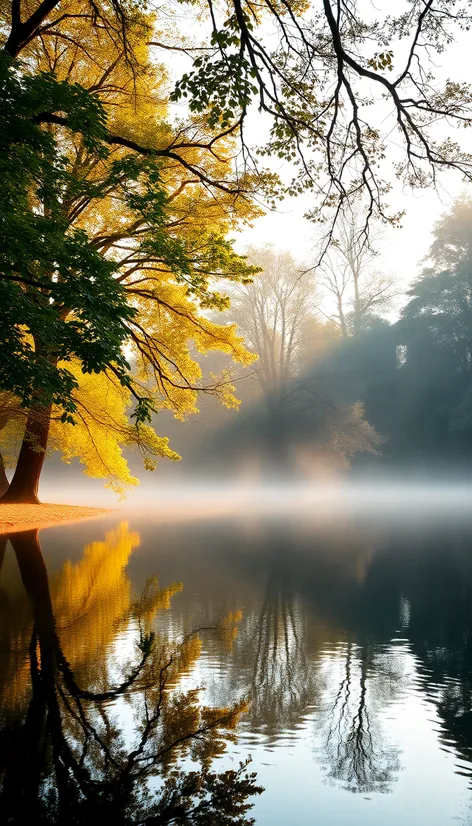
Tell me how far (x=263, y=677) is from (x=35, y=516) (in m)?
15.3

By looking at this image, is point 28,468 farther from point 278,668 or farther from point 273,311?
point 273,311

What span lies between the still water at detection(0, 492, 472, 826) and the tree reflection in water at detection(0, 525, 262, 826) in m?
0.02

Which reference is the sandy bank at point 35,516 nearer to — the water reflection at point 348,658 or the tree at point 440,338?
the water reflection at point 348,658

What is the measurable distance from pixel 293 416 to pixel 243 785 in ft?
122

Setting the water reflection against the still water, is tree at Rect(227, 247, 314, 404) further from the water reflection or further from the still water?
the still water

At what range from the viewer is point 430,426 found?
4497cm

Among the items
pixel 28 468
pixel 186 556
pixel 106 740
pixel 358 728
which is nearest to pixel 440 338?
pixel 28 468

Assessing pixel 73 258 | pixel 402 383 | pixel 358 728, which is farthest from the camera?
pixel 402 383

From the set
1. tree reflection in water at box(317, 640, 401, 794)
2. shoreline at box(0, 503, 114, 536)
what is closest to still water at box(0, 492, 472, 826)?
tree reflection in water at box(317, 640, 401, 794)

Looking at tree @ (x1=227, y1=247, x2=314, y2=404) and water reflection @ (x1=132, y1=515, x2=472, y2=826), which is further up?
tree @ (x1=227, y1=247, x2=314, y2=404)

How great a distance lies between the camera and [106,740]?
4141 mm

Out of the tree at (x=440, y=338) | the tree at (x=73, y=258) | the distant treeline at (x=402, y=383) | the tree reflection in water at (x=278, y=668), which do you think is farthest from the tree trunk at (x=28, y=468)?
A: the tree at (x=440, y=338)

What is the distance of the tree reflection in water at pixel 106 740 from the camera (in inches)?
134

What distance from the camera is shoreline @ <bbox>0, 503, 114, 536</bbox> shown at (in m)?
18.0
